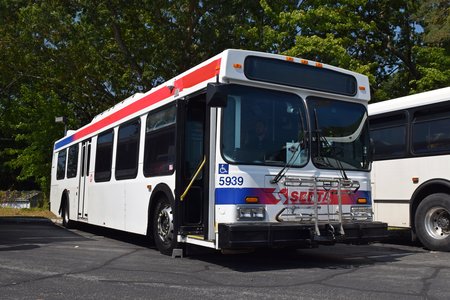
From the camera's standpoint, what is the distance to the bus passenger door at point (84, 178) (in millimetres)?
13421

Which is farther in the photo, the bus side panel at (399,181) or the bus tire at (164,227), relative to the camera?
the bus side panel at (399,181)

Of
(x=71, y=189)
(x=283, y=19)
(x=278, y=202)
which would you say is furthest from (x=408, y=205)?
(x=283, y=19)

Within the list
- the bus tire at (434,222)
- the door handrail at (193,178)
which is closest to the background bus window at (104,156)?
the door handrail at (193,178)

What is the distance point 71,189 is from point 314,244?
9.78 metres

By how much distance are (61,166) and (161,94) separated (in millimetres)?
8913

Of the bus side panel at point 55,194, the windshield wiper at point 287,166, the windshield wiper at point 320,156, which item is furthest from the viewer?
the bus side panel at point 55,194

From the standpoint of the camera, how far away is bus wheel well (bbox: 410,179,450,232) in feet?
31.6

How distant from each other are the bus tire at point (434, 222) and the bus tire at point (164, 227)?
4811 mm

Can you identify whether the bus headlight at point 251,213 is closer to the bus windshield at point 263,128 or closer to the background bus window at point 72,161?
the bus windshield at point 263,128

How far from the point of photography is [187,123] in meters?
8.30

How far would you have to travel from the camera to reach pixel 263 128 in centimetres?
737

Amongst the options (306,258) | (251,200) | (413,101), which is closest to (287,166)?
(251,200)

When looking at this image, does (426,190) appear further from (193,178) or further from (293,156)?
(193,178)

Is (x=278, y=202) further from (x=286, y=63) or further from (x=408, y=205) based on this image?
(x=408, y=205)
